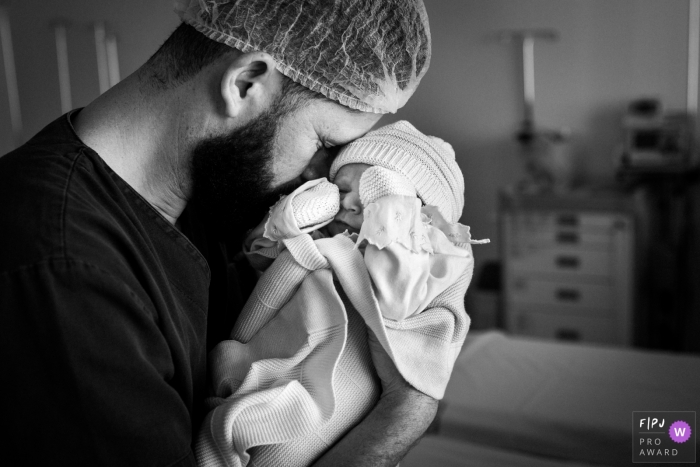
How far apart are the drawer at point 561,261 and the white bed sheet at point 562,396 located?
3.14 ft

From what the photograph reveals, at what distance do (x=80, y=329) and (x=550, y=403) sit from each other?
1.40 metres

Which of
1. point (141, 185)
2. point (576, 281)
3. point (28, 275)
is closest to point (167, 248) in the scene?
point (141, 185)

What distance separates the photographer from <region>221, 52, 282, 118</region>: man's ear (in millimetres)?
984

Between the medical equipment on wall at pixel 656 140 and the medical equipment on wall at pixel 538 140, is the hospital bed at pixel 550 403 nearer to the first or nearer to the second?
the medical equipment on wall at pixel 656 140

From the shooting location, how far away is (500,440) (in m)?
1.73

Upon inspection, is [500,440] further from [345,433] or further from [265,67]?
[265,67]

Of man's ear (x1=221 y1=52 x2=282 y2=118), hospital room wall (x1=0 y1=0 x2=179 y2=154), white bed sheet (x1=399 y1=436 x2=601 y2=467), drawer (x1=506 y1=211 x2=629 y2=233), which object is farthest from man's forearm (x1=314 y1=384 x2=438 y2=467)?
hospital room wall (x1=0 y1=0 x2=179 y2=154)

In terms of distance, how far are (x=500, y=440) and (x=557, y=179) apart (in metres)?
2.03

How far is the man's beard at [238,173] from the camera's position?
104cm

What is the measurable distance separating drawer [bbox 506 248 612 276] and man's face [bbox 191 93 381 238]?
2.24m

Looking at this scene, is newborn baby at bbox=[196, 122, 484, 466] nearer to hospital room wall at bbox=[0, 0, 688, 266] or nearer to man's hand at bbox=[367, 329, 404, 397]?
man's hand at bbox=[367, 329, 404, 397]

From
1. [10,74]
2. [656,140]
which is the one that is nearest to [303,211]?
[656,140]

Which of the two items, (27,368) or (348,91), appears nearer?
(27,368)

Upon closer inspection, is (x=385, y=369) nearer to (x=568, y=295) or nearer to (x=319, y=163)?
(x=319, y=163)
